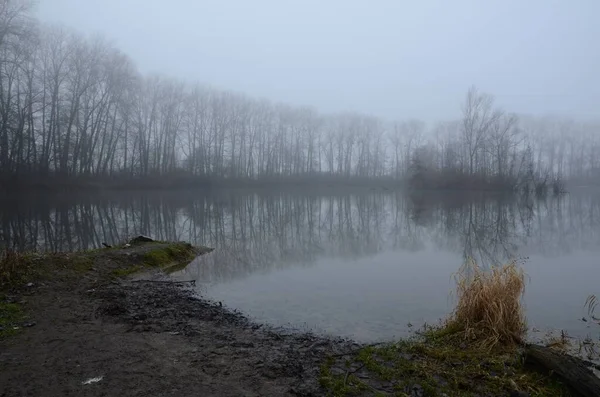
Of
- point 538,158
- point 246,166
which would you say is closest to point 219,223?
point 246,166

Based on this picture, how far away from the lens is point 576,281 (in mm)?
10258

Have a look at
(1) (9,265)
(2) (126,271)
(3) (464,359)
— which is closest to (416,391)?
(3) (464,359)

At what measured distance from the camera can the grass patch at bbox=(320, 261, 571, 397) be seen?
4.43 metres

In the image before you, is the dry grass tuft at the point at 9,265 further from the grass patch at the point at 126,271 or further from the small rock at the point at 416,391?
the small rock at the point at 416,391

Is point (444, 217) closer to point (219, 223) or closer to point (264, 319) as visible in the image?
point (219, 223)

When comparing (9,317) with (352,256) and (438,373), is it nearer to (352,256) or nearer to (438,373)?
(438,373)

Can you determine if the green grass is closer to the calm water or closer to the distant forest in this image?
the calm water

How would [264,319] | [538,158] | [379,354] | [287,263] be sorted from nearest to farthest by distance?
[379,354]
[264,319]
[287,263]
[538,158]

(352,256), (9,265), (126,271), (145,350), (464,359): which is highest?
(9,265)

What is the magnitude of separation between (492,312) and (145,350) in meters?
5.28

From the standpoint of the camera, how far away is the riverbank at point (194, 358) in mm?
4363

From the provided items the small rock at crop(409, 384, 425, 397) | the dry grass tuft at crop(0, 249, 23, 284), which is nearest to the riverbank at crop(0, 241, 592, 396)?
the small rock at crop(409, 384, 425, 397)

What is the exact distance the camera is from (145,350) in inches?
211

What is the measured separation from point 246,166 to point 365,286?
64.9m
